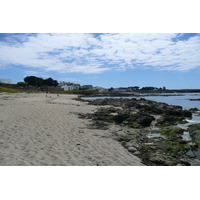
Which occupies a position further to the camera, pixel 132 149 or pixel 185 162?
pixel 132 149

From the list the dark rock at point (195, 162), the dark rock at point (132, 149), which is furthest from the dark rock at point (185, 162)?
the dark rock at point (132, 149)

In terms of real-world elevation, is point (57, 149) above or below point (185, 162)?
above

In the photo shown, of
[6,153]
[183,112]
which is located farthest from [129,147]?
[183,112]

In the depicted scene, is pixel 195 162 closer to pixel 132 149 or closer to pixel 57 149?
pixel 132 149

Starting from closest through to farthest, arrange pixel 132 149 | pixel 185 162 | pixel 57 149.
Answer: pixel 185 162
pixel 57 149
pixel 132 149

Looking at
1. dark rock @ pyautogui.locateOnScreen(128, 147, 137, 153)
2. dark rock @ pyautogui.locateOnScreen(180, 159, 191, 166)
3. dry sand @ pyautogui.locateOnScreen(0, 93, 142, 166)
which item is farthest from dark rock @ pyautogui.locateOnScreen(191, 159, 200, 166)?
dark rock @ pyautogui.locateOnScreen(128, 147, 137, 153)

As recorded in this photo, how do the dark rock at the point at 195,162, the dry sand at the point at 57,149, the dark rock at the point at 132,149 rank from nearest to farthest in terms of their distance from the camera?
1. the dry sand at the point at 57,149
2. the dark rock at the point at 195,162
3. the dark rock at the point at 132,149

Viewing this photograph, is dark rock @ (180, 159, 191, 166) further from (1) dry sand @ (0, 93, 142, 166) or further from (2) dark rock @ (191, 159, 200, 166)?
(1) dry sand @ (0, 93, 142, 166)

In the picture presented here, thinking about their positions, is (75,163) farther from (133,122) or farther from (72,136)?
(133,122)

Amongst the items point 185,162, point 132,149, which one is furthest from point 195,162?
point 132,149

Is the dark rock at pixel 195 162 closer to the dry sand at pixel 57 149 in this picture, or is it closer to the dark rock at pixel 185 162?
the dark rock at pixel 185 162

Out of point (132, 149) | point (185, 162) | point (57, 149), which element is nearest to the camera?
point (185, 162)

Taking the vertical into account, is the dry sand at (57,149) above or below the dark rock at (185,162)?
above

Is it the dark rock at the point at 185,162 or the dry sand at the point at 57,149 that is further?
the dark rock at the point at 185,162
